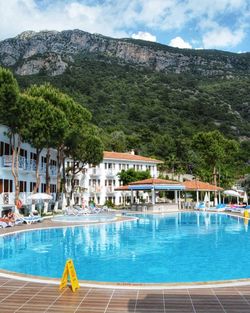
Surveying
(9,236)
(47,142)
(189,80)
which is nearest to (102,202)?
(47,142)

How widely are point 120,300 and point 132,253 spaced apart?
8.85 meters

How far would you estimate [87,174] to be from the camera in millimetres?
53281

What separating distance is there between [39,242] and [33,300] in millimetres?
12038

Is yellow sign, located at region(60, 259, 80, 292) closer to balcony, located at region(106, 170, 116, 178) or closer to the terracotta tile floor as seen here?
the terracotta tile floor

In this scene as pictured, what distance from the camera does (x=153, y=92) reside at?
9375 cm

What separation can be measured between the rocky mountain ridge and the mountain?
40cm

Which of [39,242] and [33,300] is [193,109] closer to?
[39,242]

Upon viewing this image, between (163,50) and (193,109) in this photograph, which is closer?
(193,109)

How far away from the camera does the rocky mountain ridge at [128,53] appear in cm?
12825

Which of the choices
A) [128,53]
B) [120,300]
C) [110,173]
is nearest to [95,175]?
[110,173]

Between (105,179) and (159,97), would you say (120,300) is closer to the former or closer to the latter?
(105,179)

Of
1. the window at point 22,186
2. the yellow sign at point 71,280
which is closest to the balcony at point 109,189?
the window at point 22,186

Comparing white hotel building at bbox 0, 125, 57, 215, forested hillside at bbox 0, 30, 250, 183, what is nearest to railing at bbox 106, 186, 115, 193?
forested hillside at bbox 0, 30, 250, 183

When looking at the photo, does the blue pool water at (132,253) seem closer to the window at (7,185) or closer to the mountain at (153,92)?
the window at (7,185)
